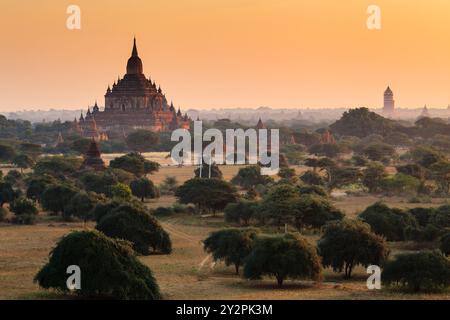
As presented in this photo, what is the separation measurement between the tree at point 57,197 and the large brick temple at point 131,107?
11758 centimetres

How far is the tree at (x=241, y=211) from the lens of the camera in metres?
68.8

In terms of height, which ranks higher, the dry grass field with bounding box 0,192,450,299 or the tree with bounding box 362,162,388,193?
the tree with bounding box 362,162,388,193

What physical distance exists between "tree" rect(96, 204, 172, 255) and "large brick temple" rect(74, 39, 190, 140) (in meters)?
136

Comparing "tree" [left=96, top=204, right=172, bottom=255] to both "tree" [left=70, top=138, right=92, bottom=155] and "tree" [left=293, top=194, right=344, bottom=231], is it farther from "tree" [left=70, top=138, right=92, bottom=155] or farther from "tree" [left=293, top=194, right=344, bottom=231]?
"tree" [left=70, top=138, right=92, bottom=155]

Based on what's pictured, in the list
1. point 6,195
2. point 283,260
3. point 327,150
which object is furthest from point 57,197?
point 327,150

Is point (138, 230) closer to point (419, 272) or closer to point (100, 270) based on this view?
point (100, 270)

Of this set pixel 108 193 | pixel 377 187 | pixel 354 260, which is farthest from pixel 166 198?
pixel 354 260

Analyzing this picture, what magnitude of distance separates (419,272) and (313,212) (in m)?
22.1

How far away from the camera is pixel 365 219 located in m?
60.6

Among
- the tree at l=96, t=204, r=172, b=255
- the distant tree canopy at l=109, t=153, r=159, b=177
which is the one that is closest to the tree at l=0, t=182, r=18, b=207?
the tree at l=96, t=204, r=172, b=255

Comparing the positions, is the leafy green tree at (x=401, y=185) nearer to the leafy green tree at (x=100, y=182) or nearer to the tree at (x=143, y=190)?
the tree at (x=143, y=190)

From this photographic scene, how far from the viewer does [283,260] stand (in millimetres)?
44562

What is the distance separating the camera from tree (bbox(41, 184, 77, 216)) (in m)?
73.6

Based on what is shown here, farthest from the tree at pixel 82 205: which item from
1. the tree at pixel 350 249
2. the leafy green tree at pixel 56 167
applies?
the leafy green tree at pixel 56 167
